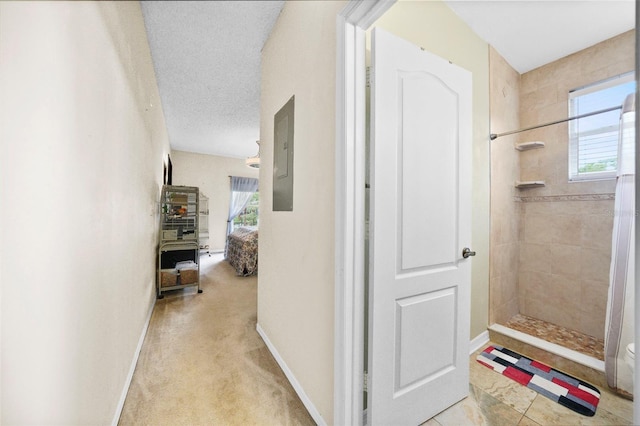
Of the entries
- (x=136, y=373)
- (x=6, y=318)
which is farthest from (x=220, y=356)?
(x=6, y=318)

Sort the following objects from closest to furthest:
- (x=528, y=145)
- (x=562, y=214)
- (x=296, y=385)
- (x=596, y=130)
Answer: (x=296, y=385), (x=596, y=130), (x=562, y=214), (x=528, y=145)

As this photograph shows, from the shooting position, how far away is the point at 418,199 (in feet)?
3.60

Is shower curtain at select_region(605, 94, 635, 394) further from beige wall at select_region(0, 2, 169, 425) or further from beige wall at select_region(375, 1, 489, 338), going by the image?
beige wall at select_region(0, 2, 169, 425)

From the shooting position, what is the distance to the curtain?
5.70 meters

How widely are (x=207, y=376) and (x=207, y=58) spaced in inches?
66.3

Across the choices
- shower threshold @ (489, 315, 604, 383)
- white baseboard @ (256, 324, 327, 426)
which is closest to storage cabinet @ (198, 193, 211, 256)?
white baseboard @ (256, 324, 327, 426)

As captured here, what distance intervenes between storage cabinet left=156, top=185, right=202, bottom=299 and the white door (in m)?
2.17

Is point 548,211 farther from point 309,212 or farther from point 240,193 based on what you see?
point 240,193

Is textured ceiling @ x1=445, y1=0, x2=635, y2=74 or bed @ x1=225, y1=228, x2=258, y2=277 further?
bed @ x1=225, y1=228, x2=258, y2=277

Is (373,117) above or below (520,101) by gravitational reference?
below

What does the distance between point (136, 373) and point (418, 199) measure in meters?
1.87

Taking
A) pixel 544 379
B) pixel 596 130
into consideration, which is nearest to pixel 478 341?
pixel 544 379

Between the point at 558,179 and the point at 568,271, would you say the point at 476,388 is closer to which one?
the point at 568,271

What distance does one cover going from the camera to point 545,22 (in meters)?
1.65
